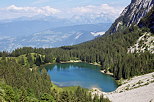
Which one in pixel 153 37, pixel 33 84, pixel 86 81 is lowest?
pixel 86 81

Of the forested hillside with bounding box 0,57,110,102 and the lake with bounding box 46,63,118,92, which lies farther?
the lake with bounding box 46,63,118,92

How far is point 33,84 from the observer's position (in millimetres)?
99188

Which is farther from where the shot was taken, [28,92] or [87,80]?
[87,80]

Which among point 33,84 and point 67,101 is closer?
point 67,101

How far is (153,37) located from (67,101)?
143 m

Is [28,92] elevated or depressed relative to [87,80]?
elevated

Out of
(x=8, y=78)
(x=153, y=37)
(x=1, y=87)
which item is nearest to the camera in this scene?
(x=1, y=87)

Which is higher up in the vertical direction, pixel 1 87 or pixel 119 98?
pixel 1 87

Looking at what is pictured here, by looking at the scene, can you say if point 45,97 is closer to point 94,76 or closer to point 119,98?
point 119,98

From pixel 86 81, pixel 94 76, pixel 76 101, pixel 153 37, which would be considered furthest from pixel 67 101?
pixel 153 37

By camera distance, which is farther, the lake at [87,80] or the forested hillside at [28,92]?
the lake at [87,80]

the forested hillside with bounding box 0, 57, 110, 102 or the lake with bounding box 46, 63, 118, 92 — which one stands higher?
the forested hillside with bounding box 0, 57, 110, 102

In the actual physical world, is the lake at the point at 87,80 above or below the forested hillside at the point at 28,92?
below

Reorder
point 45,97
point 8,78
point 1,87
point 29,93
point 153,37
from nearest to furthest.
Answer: point 1,87 < point 45,97 < point 29,93 < point 8,78 < point 153,37
